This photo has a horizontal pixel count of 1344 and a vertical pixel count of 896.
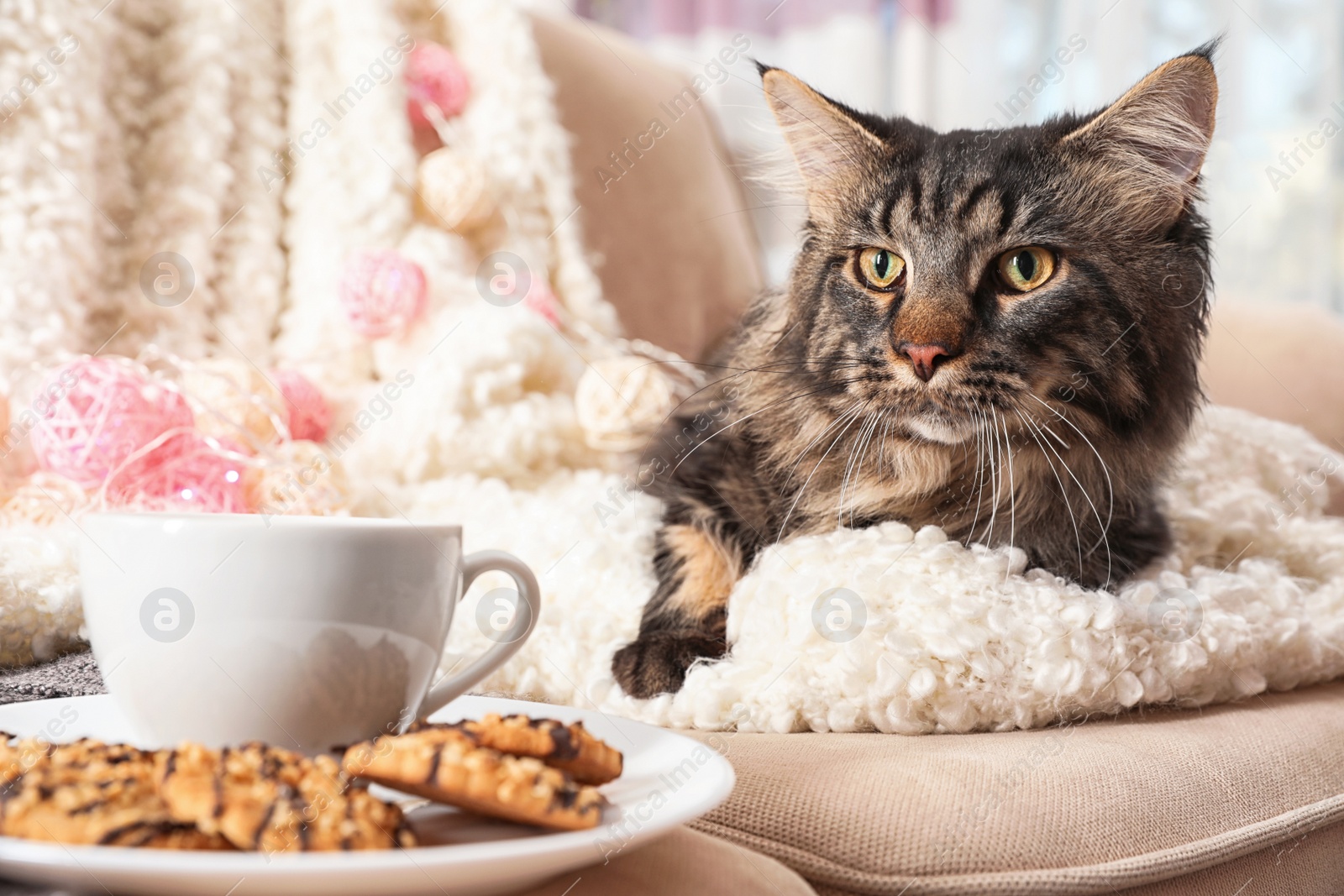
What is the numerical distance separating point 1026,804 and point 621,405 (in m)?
0.95

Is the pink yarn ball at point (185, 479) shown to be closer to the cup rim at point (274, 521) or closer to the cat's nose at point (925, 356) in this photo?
the cup rim at point (274, 521)

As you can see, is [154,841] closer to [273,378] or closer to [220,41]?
[273,378]

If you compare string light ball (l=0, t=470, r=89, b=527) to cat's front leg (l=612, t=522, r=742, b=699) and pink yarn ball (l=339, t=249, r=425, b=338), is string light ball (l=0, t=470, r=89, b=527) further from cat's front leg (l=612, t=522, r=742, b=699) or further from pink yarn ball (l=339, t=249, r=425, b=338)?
cat's front leg (l=612, t=522, r=742, b=699)

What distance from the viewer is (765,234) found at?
324 cm

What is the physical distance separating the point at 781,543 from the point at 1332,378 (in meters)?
1.37

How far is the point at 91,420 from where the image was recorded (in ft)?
4.05

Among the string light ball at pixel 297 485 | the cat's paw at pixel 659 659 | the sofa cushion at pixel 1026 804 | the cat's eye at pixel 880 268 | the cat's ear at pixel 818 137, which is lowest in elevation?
the cat's paw at pixel 659 659

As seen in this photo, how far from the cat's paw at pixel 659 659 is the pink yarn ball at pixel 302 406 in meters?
0.68

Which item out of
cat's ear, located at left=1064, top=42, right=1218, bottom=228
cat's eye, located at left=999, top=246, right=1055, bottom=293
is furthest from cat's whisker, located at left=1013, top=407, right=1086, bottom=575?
cat's ear, located at left=1064, top=42, right=1218, bottom=228

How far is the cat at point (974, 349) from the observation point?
1107mm

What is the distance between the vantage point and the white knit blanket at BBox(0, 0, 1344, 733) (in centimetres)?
101

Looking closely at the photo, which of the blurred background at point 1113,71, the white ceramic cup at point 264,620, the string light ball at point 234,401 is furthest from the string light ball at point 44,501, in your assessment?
the blurred background at point 1113,71

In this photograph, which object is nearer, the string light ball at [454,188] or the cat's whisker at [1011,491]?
the cat's whisker at [1011,491]

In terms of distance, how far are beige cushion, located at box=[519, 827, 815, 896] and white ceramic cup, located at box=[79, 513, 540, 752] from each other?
18 centimetres
